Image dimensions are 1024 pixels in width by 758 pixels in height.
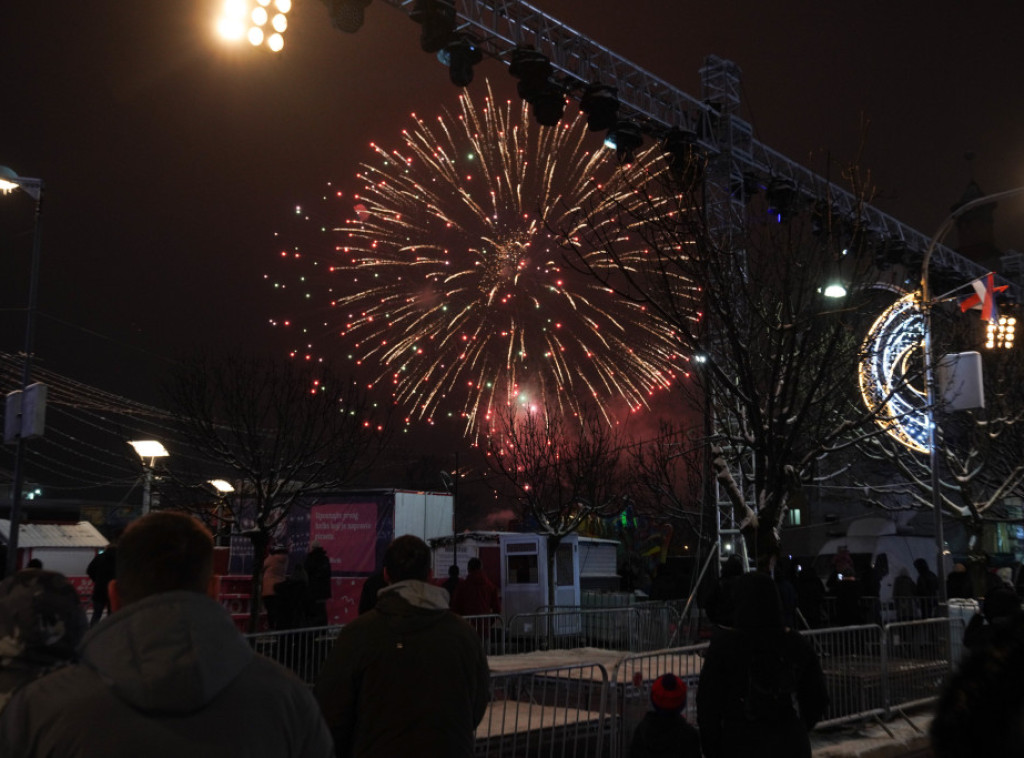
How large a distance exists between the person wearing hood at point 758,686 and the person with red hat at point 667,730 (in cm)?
32

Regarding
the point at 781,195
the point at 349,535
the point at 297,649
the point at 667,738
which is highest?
the point at 781,195

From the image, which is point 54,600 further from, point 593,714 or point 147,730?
point 593,714

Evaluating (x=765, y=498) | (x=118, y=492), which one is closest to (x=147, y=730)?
(x=765, y=498)

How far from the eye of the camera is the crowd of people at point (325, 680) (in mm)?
2105

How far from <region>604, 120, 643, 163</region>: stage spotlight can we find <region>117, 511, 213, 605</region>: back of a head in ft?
48.0

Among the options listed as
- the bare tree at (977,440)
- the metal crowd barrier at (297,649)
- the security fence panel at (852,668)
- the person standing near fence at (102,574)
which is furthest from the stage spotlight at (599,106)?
the person standing near fence at (102,574)

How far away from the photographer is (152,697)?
2109mm

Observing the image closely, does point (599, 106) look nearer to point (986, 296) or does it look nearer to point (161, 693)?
point (986, 296)

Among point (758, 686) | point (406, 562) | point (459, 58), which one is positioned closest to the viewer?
point (406, 562)

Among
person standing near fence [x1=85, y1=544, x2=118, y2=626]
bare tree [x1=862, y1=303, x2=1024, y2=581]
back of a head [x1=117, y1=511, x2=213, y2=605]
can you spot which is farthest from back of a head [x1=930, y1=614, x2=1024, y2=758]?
bare tree [x1=862, y1=303, x2=1024, y2=581]

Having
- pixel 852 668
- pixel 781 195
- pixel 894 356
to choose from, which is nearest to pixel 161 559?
pixel 852 668

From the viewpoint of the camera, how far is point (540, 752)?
7527 mm

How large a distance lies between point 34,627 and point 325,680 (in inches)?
56.4

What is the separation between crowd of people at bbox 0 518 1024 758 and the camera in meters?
2.11
